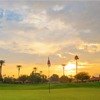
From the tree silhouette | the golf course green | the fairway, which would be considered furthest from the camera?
the tree silhouette

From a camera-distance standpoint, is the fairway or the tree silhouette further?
the tree silhouette

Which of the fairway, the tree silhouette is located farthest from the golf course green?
the tree silhouette

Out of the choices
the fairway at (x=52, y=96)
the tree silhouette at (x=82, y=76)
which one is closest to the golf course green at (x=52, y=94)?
the fairway at (x=52, y=96)

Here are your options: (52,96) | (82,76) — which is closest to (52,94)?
(52,96)

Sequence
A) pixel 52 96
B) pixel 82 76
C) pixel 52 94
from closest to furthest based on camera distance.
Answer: pixel 52 96, pixel 52 94, pixel 82 76

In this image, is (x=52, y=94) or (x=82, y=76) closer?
(x=52, y=94)

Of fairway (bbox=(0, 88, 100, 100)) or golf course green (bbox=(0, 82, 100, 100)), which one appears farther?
golf course green (bbox=(0, 82, 100, 100))

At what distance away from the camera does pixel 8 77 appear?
15438 cm

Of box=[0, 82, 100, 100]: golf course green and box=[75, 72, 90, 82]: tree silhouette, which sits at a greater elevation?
box=[75, 72, 90, 82]: tree silhouette

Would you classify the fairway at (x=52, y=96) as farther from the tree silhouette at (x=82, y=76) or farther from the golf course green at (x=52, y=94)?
the tree silhouette at (x=82, y=76)

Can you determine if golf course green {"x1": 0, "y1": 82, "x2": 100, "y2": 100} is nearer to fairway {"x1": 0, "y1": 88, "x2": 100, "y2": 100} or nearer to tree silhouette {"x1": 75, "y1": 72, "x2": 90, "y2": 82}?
fairway {"x1": 0, "y1": 88, "x2": 100, "y2": 100}

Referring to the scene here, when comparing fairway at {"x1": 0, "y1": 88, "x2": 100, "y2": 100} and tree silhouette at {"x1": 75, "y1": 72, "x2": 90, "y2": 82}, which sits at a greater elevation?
tree silhouette at {"x1": 75, "y1": 72, "x2": 90, "y2": 82}

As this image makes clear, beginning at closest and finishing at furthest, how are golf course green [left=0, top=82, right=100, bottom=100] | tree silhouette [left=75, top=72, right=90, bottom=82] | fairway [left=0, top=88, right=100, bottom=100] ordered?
1. fairway [left=0, top=88, right=100, bottom=100]
2. golf course green [left=0, top=82, right=100, bottom=100]
3. tree silhouette [left=75, top=72, right=90, bottom=82]

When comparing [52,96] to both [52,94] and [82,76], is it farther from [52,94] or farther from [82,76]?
[82,76]
